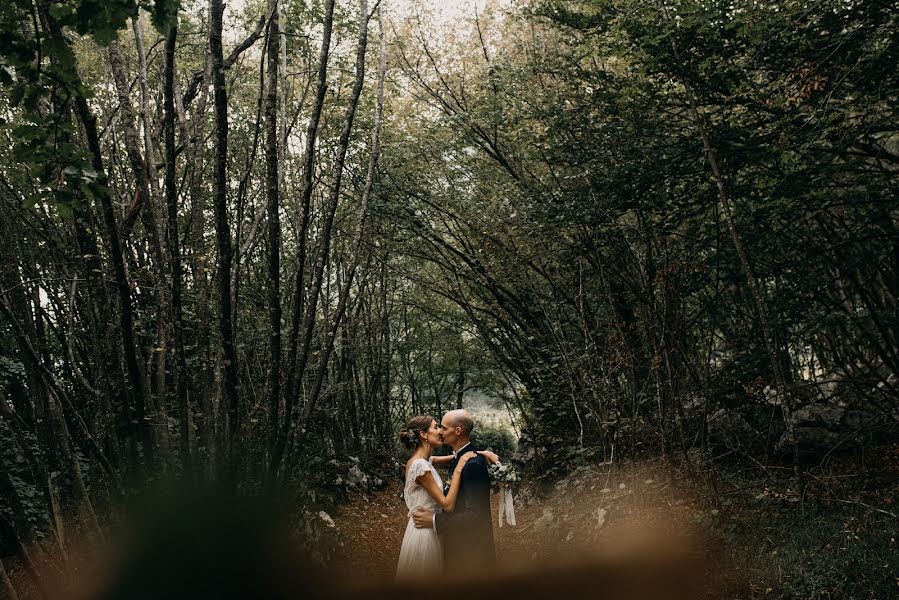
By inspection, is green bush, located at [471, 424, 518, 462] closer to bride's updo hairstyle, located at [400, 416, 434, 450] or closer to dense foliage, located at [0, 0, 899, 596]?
dense foliage, located at [0, 0, 899, 596]

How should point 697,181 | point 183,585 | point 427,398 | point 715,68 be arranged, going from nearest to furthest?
point 183,585 < point 715,68 < point 697,181 < point 427,398

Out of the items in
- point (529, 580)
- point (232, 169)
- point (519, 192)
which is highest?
point (232, 169)

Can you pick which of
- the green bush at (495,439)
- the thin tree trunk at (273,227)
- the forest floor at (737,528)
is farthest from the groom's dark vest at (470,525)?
the green bush at (495,439)

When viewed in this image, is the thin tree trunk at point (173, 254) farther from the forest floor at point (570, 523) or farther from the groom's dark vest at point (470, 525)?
the forest floor at point (570, 523)

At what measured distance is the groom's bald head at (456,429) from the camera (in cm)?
298

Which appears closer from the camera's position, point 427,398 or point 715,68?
point 715,68

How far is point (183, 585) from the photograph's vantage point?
1.63m

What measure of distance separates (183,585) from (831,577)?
3.32m

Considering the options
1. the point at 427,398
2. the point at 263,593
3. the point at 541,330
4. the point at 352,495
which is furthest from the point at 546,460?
the point at 427,398

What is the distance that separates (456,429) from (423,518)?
463 millimetres

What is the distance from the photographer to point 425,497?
120 inches

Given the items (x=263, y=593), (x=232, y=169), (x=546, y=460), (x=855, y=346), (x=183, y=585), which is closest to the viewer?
(x=183, y=585)

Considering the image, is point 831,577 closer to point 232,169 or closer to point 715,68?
point 715,68

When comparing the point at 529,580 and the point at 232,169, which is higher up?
the point at 232,169
